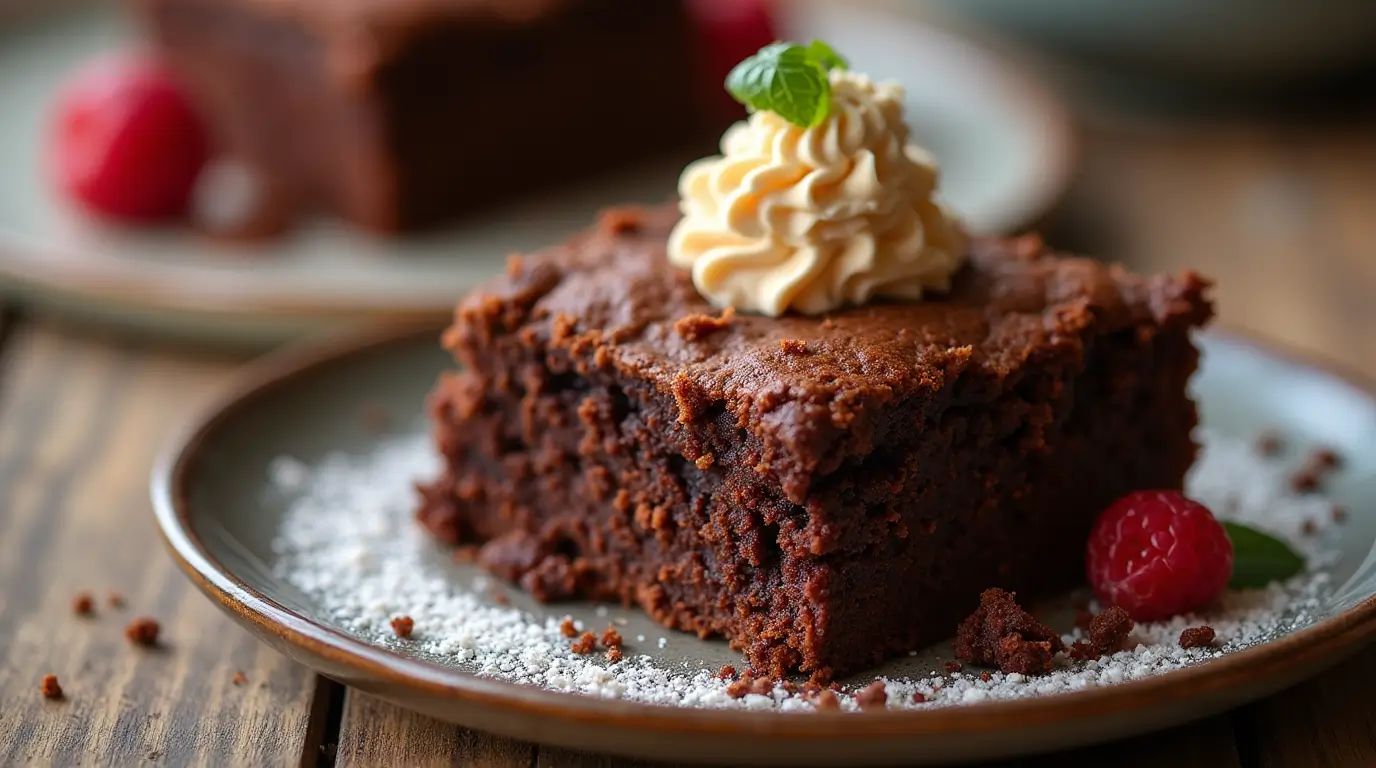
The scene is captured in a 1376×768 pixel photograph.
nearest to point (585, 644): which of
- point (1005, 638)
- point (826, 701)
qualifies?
point (826, 701)

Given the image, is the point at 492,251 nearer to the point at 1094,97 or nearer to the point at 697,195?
the point at 697,195

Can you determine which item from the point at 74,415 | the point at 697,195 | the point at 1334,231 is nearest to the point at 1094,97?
the point at 1334,231

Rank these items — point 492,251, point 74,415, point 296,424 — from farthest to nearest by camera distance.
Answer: point 492,251, point 74,415, point 296,424

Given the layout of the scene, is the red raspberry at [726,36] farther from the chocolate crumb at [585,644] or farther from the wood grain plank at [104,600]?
the chocolate crumb at [585,644]

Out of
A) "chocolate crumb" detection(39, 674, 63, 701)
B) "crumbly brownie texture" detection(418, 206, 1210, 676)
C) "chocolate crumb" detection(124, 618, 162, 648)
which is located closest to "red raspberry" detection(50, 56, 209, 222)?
"crumbly brownie texture" detection(418, 206, 1210, 676)

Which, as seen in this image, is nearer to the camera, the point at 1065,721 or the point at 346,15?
the point at 1065,721

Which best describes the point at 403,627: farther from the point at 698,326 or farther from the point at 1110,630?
the point at 1110,630
